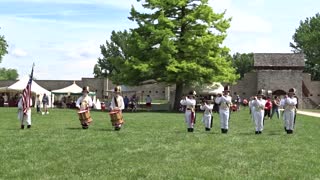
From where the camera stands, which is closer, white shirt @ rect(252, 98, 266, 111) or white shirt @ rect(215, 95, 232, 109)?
white shirt @ rect(215, 95, 232, 109)

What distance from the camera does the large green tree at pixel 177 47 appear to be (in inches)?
1891

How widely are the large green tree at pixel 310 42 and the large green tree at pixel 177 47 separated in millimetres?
48816

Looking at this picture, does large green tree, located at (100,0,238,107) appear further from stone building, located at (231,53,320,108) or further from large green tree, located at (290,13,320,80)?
large green tree, located at (290,13,320,80)

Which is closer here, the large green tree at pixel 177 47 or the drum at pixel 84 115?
the drum at pixel 84 115

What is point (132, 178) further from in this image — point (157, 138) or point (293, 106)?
point (293, 106)

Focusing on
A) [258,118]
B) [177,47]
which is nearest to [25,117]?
[258,118]

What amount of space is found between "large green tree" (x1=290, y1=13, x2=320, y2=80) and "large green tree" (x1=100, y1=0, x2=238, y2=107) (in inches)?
1922

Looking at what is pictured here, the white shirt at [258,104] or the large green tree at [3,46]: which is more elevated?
the large green tree at [3,46]

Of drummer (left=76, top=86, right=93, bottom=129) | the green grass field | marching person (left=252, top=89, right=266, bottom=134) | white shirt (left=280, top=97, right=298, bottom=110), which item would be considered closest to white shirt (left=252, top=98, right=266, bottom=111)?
marching person (left=252, top=89, right=266, bottom=134)

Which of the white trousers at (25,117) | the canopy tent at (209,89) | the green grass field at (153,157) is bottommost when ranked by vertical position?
the green grass field at (153,157)

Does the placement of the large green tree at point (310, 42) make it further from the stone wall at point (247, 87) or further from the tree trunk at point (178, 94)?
the tree trunk at point (178, 94)

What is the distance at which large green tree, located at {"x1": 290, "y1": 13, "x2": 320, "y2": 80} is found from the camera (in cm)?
9580

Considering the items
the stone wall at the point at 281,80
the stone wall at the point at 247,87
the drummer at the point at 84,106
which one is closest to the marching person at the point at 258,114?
the drummer at the point at 84,106

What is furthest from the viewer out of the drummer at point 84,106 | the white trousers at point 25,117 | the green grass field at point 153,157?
the white trousers at point 25,117
